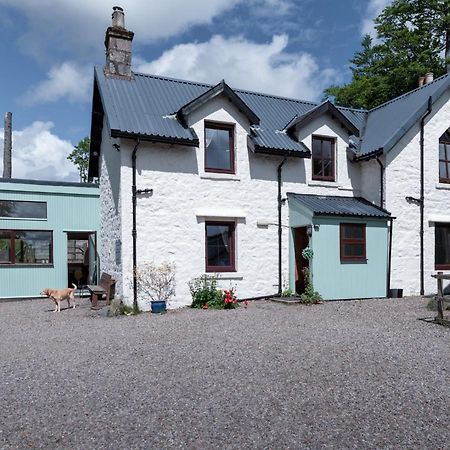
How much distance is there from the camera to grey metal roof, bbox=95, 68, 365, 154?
13047 millimetres

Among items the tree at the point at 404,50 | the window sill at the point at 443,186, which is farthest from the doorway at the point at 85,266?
the tree at the point at 404,50

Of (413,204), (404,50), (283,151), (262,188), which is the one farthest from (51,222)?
(404,50)

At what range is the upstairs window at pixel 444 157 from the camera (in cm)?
1662

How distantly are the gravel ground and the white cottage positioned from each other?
3.73 meters

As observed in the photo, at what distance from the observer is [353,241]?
14.3 m

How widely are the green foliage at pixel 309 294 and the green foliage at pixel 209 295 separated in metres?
2.15

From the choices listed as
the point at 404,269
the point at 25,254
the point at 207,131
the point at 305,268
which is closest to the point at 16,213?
the point at 25,254

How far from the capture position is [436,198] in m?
16.2

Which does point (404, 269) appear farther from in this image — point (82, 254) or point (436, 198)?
point (82, 254)

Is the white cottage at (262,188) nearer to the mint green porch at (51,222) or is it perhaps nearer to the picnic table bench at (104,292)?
the picnic table bench at (104,292)

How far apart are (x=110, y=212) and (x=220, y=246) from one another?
164 inches

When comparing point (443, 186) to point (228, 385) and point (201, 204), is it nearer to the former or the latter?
point (201, 204)

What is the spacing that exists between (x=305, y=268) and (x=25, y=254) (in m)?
10.6

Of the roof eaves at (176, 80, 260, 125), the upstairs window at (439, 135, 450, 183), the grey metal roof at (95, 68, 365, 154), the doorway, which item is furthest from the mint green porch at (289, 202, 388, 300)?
the doorway
